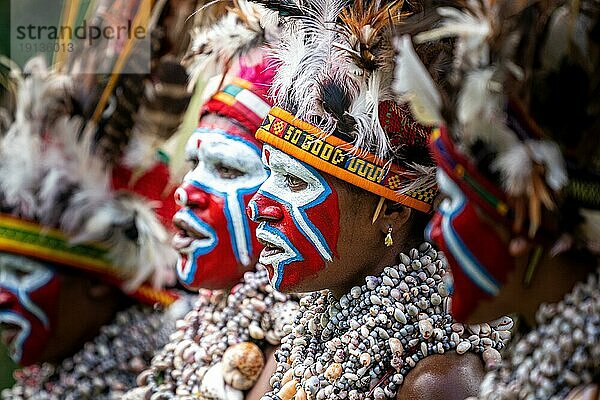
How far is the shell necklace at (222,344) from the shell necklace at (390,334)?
1.18ft

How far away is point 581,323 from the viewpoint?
67.1 inches

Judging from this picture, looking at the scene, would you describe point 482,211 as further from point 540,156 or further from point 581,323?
point 581,323

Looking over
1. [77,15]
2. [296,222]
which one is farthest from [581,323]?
[77,15]

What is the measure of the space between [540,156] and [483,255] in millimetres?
213

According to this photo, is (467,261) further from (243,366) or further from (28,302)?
(28,302)

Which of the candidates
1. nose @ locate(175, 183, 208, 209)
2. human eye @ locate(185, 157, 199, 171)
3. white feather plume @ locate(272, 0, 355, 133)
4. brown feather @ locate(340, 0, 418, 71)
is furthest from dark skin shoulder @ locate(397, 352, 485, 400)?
human eye @ locate(185, 157, 199, 171)

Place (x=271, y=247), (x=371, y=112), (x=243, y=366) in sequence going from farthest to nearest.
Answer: (x=243, y=366)
(x=271, y=247)
(x=371, y=112)

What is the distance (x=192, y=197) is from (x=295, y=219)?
0.61 m

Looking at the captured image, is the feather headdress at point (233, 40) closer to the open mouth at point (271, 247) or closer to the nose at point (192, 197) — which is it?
the nose at point (192, 197)

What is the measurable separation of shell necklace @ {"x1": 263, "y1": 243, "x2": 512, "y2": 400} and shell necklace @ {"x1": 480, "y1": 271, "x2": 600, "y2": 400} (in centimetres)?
51

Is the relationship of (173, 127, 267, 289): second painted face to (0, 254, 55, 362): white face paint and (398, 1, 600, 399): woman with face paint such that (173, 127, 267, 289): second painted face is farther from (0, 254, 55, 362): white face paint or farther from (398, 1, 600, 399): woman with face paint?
(398, 1, 600, 399): woman with face paint

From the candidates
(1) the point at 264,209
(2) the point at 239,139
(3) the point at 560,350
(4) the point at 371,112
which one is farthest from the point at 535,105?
(2) the point at 239,139

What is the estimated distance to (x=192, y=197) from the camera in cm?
297

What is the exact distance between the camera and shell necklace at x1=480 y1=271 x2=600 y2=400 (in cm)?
169
